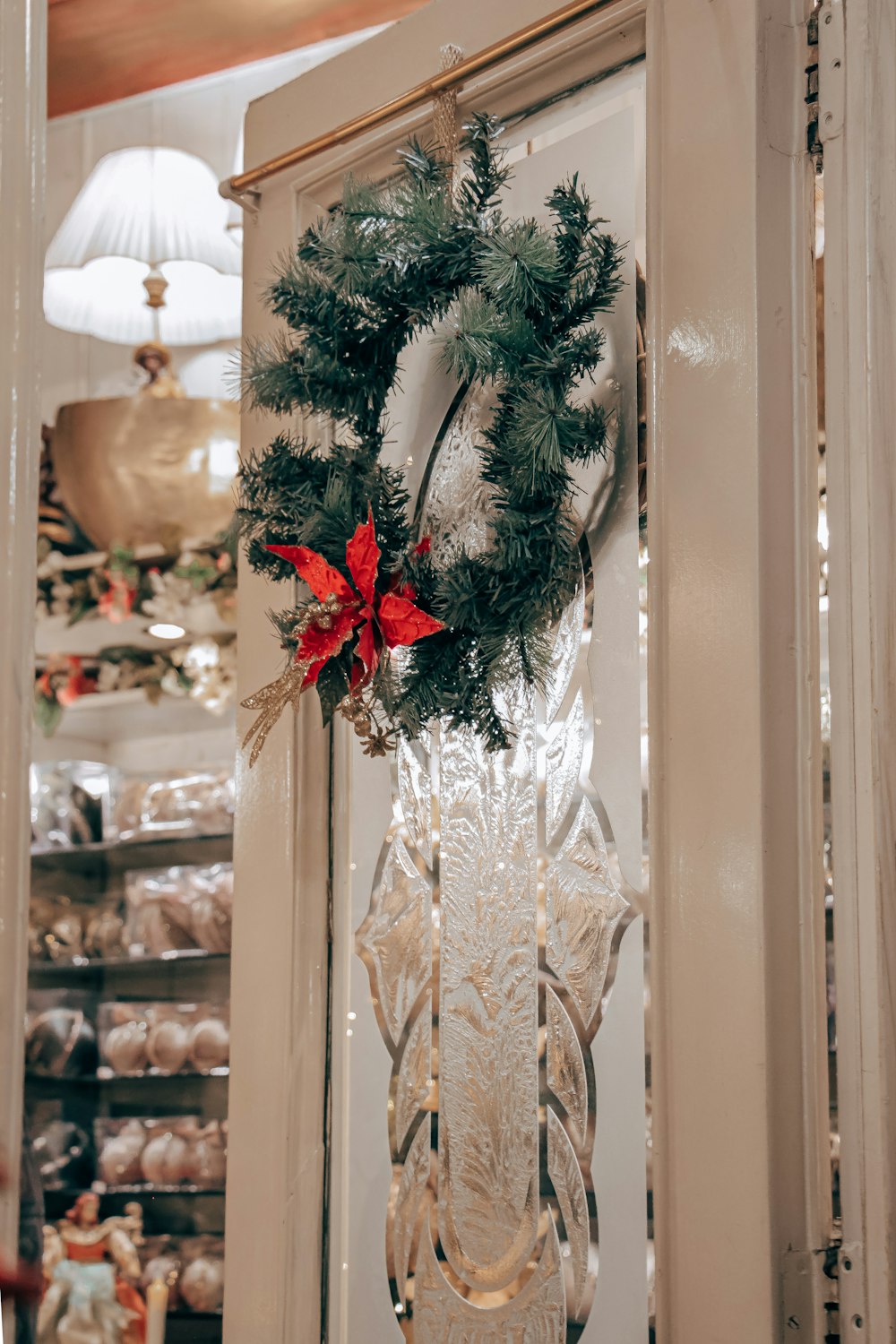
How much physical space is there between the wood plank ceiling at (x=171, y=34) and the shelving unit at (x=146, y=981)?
1.56 meters

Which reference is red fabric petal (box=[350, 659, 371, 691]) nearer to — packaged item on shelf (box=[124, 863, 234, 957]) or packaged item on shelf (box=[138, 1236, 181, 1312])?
packaged item on shelf (box=[124, 863, 234, 957])

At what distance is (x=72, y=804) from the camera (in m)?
3.20

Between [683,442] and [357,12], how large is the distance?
230 cm

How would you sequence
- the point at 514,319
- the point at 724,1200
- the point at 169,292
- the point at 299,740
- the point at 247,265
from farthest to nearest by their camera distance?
the point at 169,292 → the point at 247,265 → the point at 299,740 → the point at 514,319 → the point at 724,1200

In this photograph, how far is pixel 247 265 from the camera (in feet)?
6.31

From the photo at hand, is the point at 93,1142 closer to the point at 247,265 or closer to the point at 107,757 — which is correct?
the point at 107,757

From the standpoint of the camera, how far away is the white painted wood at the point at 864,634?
117 cm

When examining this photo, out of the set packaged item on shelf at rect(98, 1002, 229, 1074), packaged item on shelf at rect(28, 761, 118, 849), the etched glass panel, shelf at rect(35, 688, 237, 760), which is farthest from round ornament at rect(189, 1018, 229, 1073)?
the etched glass panel

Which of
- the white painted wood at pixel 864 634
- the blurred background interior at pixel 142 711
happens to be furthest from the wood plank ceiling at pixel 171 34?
Result: the white painted wood at pixel 864 634

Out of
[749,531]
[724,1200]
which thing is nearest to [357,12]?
[749,531]

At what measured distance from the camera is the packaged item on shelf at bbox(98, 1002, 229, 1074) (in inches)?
119

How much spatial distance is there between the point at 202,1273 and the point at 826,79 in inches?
102

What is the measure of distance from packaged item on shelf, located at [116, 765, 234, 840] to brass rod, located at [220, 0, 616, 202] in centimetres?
152

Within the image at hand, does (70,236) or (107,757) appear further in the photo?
(107,757)
